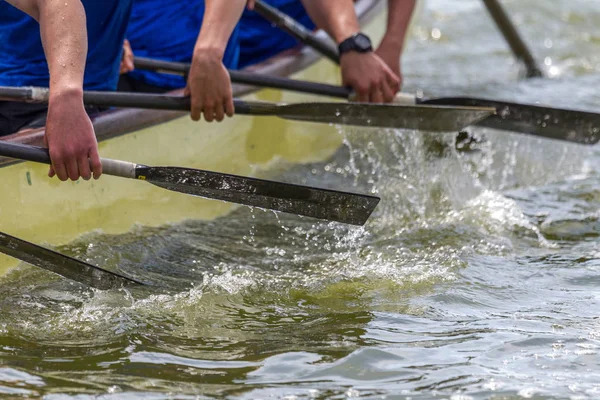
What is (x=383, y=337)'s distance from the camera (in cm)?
250

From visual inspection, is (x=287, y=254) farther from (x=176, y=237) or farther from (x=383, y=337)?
(x=383, y=337)

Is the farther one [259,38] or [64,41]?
[259,38]

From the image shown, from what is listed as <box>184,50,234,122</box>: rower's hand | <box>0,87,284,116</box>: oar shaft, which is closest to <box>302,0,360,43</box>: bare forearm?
<box>0,87,284,116</box>: oar shaft

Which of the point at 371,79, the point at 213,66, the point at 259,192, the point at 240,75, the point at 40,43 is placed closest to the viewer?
the point at 259,192

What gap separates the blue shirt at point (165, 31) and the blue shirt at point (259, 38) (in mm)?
460

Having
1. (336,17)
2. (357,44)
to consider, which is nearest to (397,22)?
(336,17)

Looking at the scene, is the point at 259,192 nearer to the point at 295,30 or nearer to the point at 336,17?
the point at 336,17

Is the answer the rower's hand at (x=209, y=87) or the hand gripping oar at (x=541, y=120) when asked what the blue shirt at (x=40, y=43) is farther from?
the hand gripping oar at (x=541, y=120)

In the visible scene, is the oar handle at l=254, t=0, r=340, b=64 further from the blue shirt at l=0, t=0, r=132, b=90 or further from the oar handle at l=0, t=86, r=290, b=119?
the blue shirt at l=0, t=0, r=132, b=90

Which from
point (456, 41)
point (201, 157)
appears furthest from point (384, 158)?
point (456, 41)

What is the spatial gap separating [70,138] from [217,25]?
0.83 metres

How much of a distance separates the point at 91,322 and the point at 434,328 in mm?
984

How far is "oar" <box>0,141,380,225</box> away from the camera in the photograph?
2666 mm

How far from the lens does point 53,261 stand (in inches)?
102
